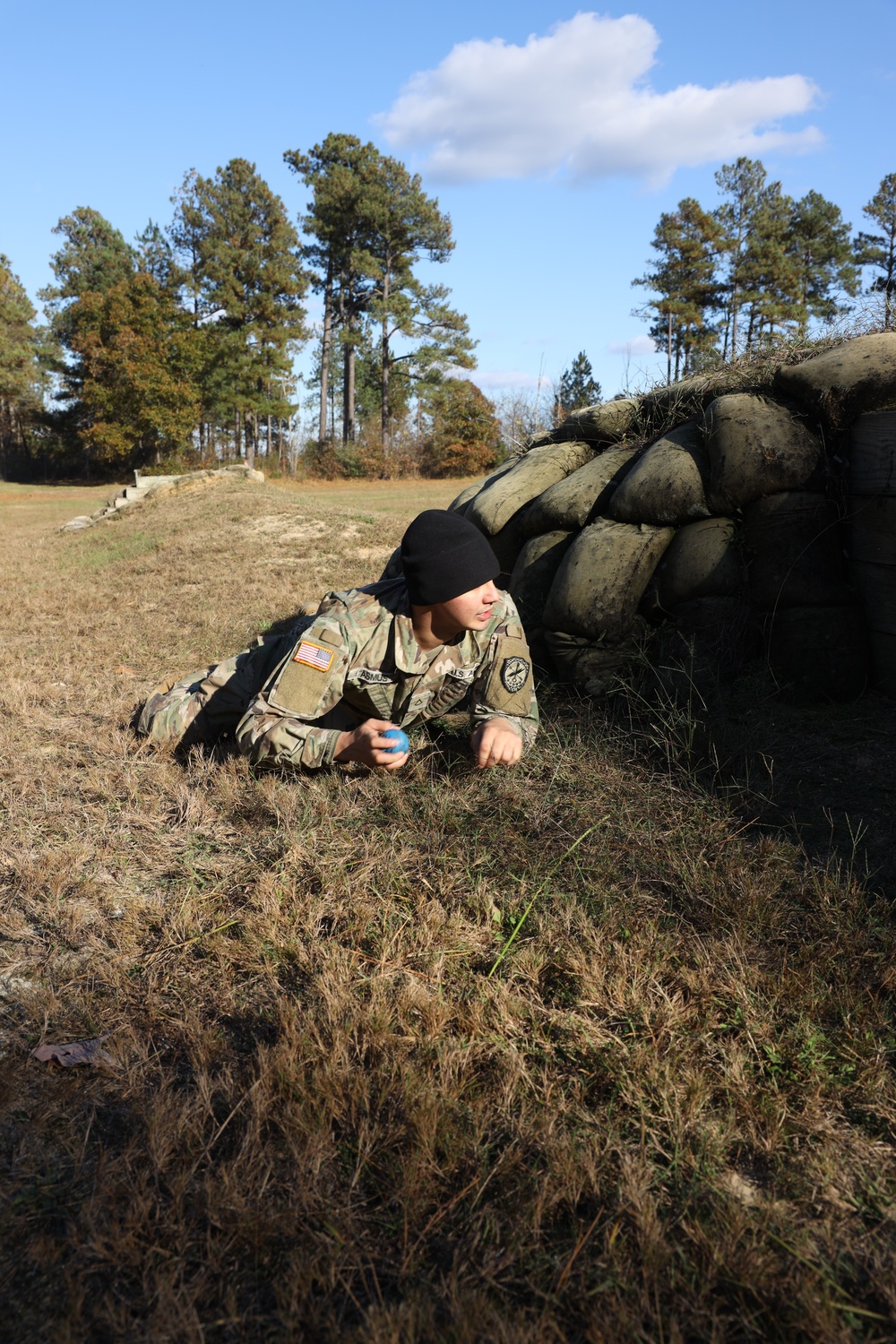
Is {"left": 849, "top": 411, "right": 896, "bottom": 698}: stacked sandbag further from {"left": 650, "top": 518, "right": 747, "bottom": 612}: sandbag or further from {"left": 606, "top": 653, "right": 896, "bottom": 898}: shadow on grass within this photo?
{"left": 650, "top": 518, "right": 747, "bottom": 612}: sandbag

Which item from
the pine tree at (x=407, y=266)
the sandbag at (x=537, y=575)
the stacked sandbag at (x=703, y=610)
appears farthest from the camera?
the pine tree at (x=407, y=266)

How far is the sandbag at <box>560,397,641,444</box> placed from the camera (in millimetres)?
5707

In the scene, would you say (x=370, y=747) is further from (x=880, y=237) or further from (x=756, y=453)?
(x=880, y=237)

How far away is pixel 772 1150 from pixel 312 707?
225 cm

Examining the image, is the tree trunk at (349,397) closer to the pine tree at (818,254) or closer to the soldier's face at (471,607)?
the pine tree at (818,254)

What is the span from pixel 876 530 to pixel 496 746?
210cm

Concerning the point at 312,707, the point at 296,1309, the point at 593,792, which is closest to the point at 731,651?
the point at 593,792

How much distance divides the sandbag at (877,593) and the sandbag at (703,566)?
522 millimetres

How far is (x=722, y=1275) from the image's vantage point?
5.17ft

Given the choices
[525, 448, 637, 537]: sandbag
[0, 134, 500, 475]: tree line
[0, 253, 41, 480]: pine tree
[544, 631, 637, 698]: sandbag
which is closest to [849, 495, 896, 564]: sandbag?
[544, 631, 637, 698]: sandbag

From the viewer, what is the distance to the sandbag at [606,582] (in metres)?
4.52

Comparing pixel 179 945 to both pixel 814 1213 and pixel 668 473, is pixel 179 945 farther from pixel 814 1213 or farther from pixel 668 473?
pixel 668 473

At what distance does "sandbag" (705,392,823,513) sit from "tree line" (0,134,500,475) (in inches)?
1143

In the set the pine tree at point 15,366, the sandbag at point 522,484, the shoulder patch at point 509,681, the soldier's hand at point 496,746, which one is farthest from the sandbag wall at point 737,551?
the pine tree at point 15,366
